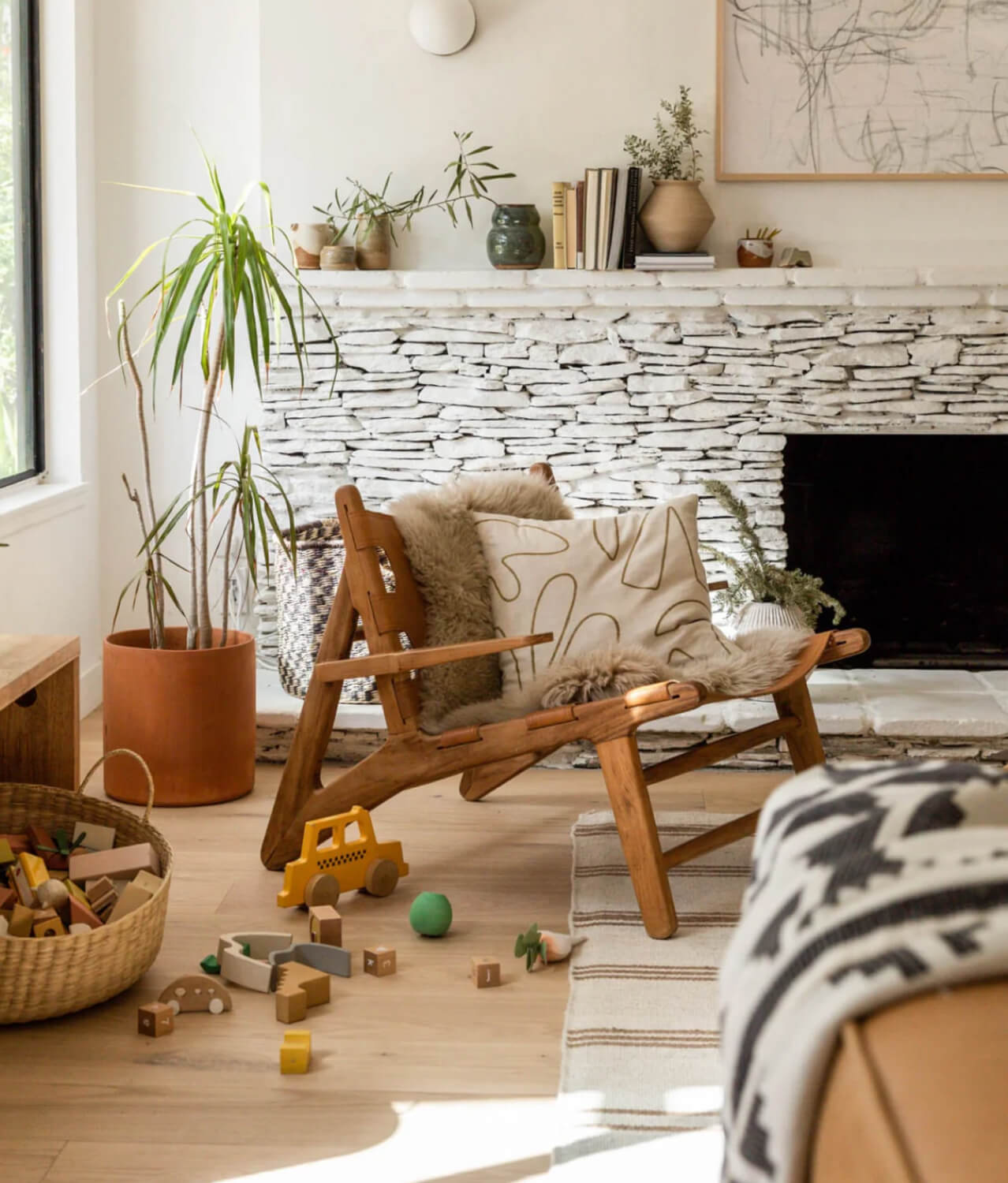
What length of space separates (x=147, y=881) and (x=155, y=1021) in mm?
254

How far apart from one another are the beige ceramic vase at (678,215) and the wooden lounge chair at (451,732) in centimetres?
139

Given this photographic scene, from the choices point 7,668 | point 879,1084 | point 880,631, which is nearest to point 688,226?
point 880,631

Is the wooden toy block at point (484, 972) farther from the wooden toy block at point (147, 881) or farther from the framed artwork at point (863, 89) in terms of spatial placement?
the framed artwork at point (863, 89)

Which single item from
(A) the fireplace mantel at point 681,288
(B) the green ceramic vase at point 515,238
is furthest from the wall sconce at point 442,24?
(A) the fireplace mantel at point 681,288

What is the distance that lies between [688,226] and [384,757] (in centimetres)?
181

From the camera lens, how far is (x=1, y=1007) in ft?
6.42

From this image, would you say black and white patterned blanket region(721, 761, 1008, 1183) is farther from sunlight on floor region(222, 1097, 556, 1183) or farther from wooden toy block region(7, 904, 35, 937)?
wooden toy block region(7, 904, 35, 937)

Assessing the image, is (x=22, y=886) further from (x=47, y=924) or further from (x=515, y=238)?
(x=515, y=238)

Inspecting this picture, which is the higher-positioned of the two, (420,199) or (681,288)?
(420,199)

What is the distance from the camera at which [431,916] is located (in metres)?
2.37

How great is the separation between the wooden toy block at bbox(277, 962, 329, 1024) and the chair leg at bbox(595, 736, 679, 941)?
578mm

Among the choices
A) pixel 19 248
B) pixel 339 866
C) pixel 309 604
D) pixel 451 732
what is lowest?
pixel 339 866

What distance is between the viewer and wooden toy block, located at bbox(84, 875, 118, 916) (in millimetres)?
2154

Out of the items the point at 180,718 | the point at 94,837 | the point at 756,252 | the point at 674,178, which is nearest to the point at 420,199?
the point at 674,178
